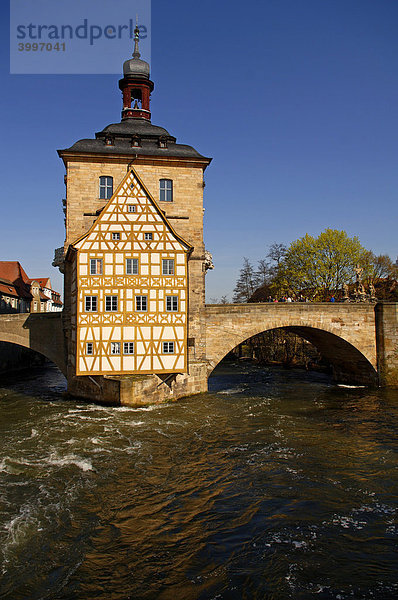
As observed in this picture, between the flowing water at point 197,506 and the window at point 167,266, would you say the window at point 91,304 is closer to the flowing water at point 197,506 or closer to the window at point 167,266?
the window at point 167,266

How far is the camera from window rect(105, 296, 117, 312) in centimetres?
1869

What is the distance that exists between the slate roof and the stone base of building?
11.2 m

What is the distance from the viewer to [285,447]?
524 inches

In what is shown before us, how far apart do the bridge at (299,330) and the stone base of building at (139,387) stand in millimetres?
163

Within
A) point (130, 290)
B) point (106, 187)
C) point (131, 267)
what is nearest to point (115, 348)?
point (130, 290)

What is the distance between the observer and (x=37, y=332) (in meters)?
23.6

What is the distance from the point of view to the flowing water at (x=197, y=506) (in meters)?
6.62

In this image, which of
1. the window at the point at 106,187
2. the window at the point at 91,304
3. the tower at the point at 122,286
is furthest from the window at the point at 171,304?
the window at the point at 106,187

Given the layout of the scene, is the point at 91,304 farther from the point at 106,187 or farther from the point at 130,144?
the point at 130,144

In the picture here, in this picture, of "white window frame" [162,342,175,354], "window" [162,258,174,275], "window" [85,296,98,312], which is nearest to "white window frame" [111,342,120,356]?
"window" [85,296,98,312]

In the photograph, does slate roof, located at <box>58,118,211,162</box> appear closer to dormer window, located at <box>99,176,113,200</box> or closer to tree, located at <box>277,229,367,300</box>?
dormer window, located at <box>99,176,113,200</box>

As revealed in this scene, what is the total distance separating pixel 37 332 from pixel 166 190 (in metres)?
10.7

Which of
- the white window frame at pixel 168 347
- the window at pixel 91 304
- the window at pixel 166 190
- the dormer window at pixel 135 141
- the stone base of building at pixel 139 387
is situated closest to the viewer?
the stone base of building at pixel 139 387

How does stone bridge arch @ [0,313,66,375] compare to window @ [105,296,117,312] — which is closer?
window @ [105,296,117,312]
